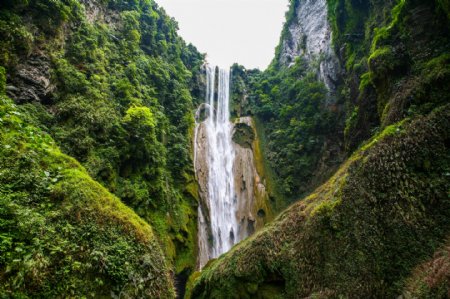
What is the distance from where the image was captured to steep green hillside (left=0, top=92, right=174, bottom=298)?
3068mm

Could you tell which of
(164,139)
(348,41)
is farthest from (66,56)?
(348,41)

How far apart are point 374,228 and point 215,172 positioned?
14933 millimetres

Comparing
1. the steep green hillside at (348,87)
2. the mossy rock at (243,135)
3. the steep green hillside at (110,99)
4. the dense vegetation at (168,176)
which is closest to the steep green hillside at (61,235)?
the dense vegetation at (168,176)

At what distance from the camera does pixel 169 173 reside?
15234 millimetres

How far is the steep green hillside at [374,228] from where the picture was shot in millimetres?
5215

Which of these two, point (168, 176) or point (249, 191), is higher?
point (168, 176)

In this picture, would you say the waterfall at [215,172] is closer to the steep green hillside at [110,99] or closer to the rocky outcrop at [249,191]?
the rocky outcrop at [249,191]

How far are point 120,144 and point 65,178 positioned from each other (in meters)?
6.37

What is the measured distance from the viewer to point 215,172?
65.5ft

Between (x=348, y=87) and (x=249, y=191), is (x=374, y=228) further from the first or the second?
(x=249, y=191)

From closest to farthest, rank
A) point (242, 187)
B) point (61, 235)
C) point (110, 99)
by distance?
point (61, 235)
point (110, 99)
point (242, 187)

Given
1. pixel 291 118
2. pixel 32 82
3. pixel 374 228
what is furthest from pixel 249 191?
pixel 32 82

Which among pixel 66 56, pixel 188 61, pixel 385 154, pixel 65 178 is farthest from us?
pixel 188 61

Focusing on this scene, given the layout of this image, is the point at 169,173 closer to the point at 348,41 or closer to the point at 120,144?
the point at 120,144
